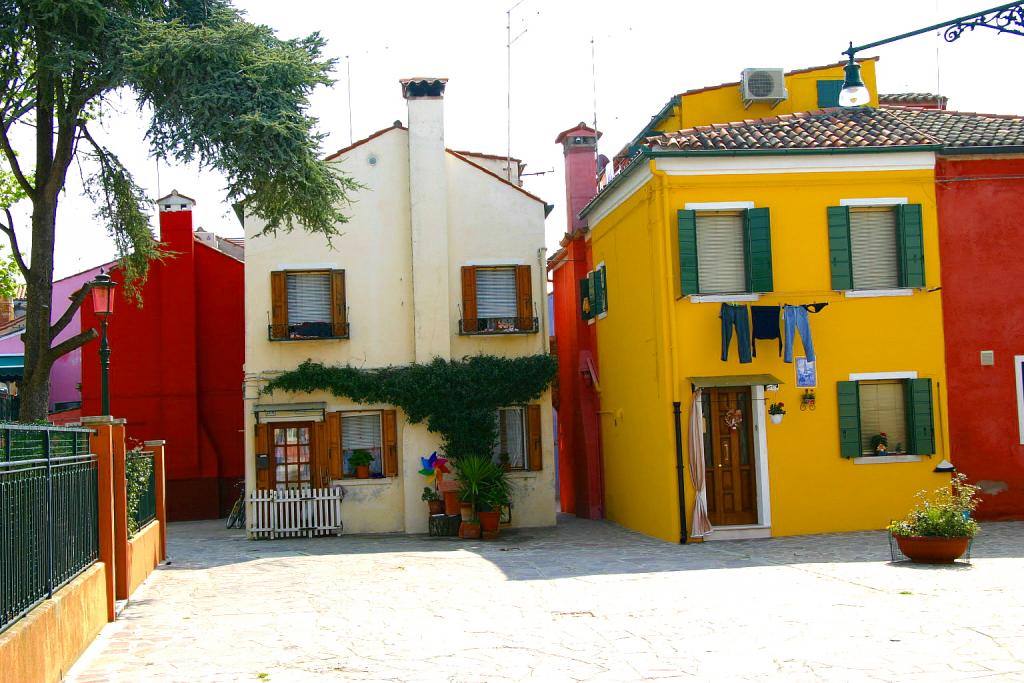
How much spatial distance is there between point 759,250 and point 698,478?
3834 millimetres

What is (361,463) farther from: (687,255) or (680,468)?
(687,255)

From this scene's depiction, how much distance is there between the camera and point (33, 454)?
8.39 meters

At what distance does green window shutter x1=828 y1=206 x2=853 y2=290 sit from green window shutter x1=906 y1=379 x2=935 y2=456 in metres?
2.01

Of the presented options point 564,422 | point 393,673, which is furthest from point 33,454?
point 564,422

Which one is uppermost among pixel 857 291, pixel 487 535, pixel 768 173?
pixel 768 173

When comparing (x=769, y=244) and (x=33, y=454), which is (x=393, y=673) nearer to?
(x=33, y=454)

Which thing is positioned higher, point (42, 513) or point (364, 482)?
point (42, 513)

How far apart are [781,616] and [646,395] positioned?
8.58 m

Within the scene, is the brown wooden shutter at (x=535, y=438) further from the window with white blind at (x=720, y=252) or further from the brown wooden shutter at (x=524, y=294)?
the window with white blind at (x=720, y=252)

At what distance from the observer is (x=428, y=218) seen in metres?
21.5

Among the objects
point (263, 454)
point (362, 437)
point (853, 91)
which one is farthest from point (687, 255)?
point (263, 454)

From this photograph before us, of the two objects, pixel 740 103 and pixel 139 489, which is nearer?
pixel 139 489

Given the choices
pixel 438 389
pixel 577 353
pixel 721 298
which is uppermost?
pixel 721 298

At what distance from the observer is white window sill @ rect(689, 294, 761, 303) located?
17562mm
